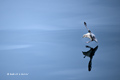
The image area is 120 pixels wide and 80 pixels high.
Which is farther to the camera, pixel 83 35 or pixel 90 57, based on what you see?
pixel 83 35

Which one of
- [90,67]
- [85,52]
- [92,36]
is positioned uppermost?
[92,36]

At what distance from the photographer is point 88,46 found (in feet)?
41.0

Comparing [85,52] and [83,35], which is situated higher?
[83,35]

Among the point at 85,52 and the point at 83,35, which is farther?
the point at 83,35

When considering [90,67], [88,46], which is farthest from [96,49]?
[90,67]

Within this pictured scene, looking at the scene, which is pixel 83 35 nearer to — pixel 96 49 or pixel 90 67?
pixel 96 49

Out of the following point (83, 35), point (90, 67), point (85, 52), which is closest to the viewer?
point (90, 67)

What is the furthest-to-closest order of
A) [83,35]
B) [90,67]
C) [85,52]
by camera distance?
1. [83,35]
2. [85,52]
3. [90,67]

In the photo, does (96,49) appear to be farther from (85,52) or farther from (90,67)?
(90,67)

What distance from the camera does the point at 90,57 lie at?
1163cm

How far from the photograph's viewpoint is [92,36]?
12.7 metres

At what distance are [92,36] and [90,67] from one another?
192cm

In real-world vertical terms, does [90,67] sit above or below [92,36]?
below

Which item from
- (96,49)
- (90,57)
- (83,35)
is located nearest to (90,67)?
(90,57)
